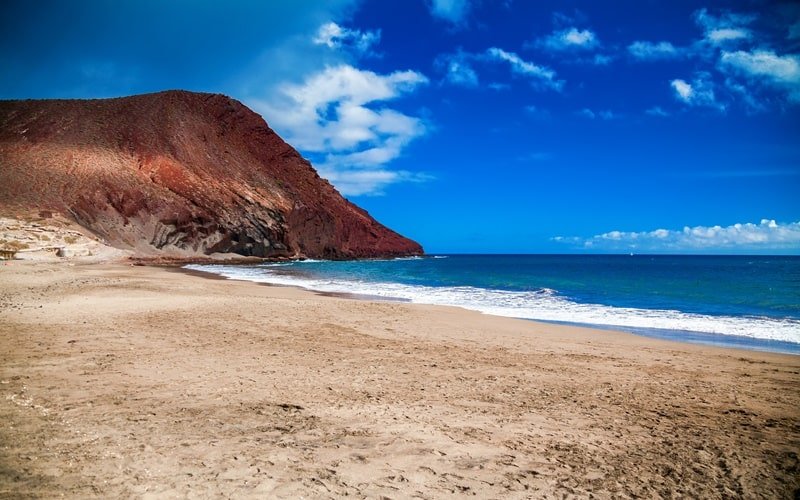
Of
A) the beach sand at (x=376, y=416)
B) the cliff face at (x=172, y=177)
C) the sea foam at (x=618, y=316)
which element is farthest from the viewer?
the cliff face at (x=172, y=177)

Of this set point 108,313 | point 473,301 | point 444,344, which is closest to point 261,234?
point 473,301

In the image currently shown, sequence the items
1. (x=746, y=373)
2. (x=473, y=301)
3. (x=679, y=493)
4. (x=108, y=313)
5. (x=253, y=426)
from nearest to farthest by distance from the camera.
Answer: (x=679, y=493) < (x=253, y=426) < (x=746, y=373) < (x=108, y=313) < (x=473, y=301)

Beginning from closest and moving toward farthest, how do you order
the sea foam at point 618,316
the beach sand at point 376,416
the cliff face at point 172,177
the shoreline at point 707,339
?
the beach sand at point 376,416, the shoreline at point 707,339, the sea foam at point 618,316, the cliff face at point 172,177

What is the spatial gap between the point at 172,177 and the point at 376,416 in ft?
199

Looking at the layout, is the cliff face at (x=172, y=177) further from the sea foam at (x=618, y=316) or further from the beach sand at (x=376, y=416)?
the beach sand at (x=376, y=416)

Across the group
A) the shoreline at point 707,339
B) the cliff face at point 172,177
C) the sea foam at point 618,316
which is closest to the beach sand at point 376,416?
the shoreline at point 707,339

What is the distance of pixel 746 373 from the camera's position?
7.89m

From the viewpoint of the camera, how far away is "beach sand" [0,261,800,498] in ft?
12.0

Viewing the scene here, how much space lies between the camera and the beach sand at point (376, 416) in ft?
12.0

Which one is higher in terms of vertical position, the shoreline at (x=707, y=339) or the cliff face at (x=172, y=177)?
the cliff face at (x=172, y=177)

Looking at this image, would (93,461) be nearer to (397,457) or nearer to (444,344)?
(397,457)

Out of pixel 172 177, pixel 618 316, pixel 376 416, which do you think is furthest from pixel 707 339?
pixel 172 177

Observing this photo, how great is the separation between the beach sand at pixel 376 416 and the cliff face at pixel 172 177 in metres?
46.1

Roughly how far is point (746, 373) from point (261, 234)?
198ft
